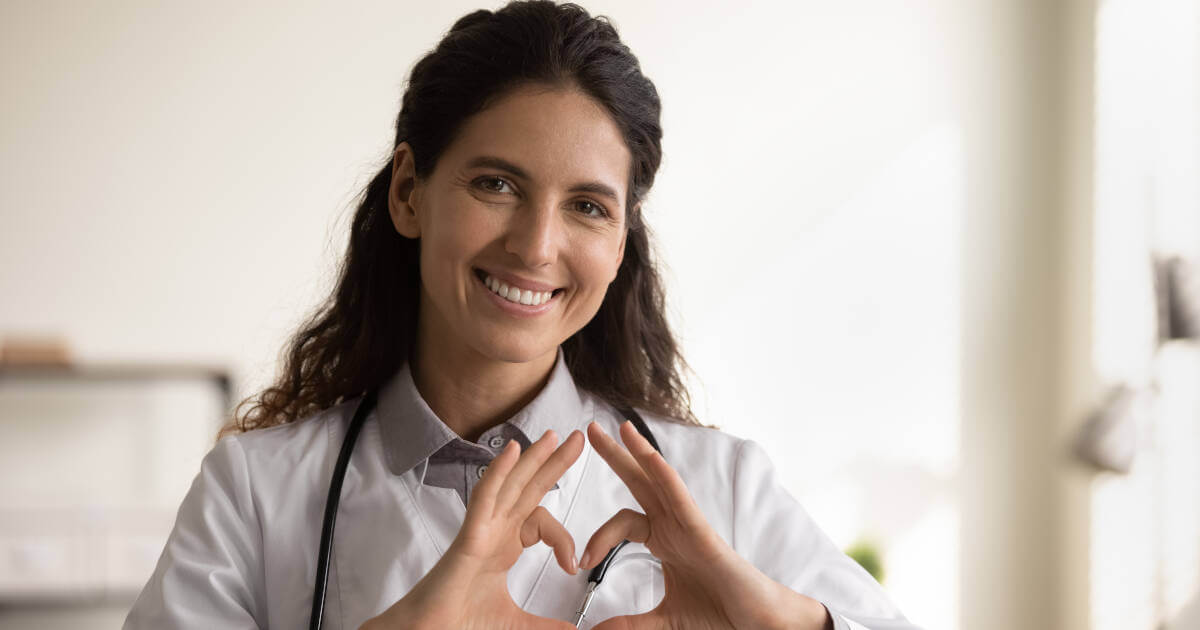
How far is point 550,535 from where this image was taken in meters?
1.13

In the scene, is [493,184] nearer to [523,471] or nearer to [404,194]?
[404,194]

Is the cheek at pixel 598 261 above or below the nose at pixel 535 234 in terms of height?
below

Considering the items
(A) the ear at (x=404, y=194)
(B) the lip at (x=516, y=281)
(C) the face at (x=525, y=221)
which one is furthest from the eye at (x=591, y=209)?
(A) the ear at (x=404, y=194)

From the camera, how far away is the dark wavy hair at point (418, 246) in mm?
1309

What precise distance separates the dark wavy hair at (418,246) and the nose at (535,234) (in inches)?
6.1

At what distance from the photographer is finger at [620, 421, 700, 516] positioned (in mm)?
1107

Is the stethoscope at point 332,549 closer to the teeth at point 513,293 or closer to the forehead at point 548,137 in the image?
the teeth at point 513,293

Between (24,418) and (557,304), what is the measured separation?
8.17 feet

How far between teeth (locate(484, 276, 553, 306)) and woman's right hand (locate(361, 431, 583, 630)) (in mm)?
200

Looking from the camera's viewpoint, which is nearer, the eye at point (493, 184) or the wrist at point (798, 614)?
the wrist at point (798, 614)

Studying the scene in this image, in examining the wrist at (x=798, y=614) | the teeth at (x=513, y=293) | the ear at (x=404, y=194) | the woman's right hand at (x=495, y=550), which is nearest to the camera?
the woman's right hand at (x=495, y=550)

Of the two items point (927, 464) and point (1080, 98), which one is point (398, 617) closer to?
point (927, 464)

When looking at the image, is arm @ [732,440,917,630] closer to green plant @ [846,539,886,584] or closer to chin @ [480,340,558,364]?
chin @ [480,340,558,364]

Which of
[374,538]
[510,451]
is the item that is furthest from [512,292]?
[374,538]
